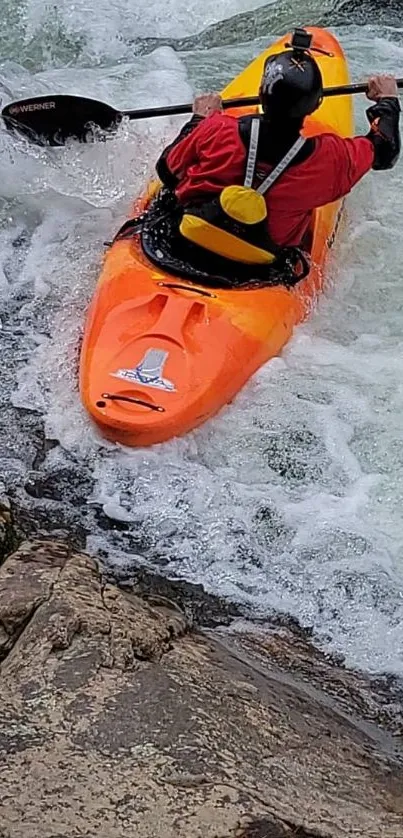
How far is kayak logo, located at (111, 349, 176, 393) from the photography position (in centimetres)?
353

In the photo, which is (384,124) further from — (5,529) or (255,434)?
(5,529)

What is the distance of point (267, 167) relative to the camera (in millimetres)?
3689

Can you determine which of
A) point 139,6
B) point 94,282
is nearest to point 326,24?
point 139,6

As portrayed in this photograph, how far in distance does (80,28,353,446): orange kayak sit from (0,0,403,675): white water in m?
0.11

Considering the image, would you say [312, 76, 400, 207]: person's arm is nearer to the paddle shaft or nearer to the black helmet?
the paddle shaft

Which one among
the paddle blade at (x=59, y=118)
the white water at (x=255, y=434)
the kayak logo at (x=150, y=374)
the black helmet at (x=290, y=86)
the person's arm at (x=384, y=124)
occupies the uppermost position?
the black helmet at (x=290, y=86)

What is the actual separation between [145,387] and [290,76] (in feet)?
3.78

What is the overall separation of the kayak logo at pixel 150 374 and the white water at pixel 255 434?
210 millimetres

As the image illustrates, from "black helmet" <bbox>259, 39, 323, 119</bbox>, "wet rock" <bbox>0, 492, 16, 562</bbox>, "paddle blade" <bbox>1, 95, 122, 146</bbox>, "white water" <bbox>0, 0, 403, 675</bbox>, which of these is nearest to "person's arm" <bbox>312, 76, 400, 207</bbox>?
"black helmet" <bbox>259, 39, 323, 119</bbox>

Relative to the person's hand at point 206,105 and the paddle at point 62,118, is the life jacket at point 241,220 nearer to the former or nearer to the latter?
the person's hand at point 206,105

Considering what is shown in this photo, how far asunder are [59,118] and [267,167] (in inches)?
53.4

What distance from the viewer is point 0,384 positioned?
12.9 ft

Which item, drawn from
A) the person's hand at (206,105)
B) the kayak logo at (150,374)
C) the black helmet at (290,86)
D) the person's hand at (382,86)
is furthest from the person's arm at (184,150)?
the kayak logo at (150,374)

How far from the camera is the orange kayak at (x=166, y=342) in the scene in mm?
3492
